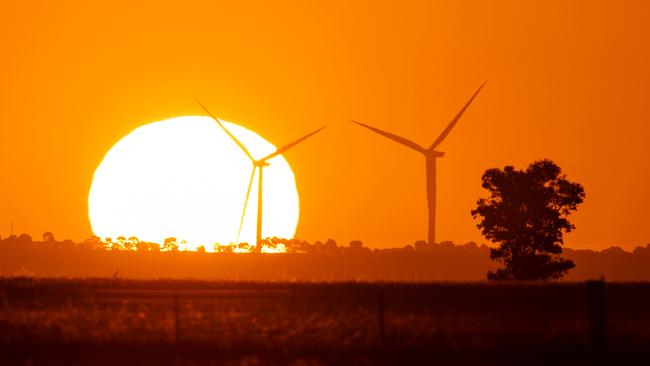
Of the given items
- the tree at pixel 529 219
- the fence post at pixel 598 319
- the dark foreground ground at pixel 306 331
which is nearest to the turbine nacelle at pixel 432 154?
the tree at pixel 529 219

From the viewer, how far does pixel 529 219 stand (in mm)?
82312

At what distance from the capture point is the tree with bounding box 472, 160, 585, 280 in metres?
80.8

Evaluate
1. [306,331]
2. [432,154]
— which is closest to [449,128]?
[432,154]

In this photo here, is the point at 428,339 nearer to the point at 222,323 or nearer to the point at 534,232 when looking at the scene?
the point at 222,323

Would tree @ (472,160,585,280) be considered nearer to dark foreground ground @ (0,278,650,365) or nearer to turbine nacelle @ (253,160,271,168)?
dark foreground ground @ (0,278,650,365)

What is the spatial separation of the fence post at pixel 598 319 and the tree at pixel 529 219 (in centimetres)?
4241

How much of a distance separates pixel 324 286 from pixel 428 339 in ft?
81.7

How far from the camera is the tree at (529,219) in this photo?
265 ft

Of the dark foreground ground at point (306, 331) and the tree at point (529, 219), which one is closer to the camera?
the dark foreground ground at point (306, 331)

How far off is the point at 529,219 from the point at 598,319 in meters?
45.7

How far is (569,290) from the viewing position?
57500mm

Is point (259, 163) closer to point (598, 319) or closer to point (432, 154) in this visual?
point (432, 154)

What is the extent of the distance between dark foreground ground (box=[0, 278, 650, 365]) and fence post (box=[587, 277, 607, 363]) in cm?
4

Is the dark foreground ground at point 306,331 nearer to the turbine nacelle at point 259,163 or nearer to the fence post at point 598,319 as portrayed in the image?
the fence post at point 598,319
